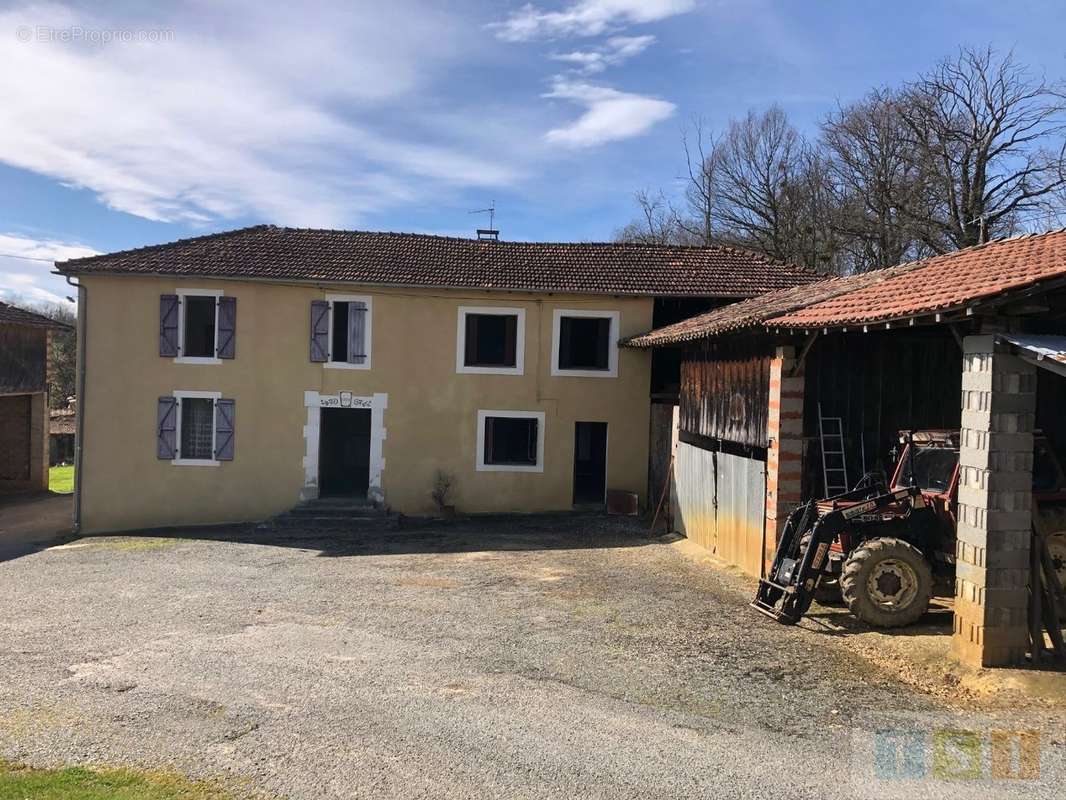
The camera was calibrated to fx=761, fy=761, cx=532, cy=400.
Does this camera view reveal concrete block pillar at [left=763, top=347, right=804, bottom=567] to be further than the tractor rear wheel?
Yes

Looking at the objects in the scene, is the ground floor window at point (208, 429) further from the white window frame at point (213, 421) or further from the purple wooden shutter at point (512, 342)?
the purple wooden shutter at point (512, 342)

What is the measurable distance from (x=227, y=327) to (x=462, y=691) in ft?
40.1

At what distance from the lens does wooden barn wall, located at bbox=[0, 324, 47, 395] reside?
21172mm

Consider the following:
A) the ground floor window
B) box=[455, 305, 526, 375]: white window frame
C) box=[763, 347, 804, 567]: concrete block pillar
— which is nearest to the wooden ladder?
box=[763, 347, 804, 567]: concrete block pillar

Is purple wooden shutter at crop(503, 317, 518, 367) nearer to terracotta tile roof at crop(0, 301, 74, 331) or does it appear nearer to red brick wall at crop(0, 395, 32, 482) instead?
terracotta tile roof at crop(0, 301, 74, 331)

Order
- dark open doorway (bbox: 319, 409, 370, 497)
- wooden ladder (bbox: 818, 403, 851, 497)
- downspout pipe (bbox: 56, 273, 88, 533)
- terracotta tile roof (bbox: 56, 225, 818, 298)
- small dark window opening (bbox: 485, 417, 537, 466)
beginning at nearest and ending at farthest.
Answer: wooden ladder (bbox: 818, 403, 851, 497) < downspout pipe (bbox: 56, 273, 88, 533) < terracotta tile roof (bbox: 56, 225, 818, 298) < small dark window opening (bbox: 485, 417, 537, 466) < dark open doorway (bbox: 319, 409, 370, 497)

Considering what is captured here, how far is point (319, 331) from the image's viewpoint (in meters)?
16.2

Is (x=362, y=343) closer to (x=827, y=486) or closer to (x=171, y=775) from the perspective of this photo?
(x=827, y=486)

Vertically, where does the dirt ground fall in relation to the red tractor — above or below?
below

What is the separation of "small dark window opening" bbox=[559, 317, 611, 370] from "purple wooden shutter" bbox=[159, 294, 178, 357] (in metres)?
8.18

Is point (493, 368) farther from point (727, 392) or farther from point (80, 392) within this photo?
point (80, 392)

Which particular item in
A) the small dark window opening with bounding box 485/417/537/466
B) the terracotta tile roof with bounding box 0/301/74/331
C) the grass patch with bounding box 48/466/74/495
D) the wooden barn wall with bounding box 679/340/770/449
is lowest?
the grass patch with bounding box 48/466/74/495

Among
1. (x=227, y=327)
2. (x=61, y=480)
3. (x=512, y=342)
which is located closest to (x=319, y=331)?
(x=227, y=327)

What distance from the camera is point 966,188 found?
23094 millimetres
